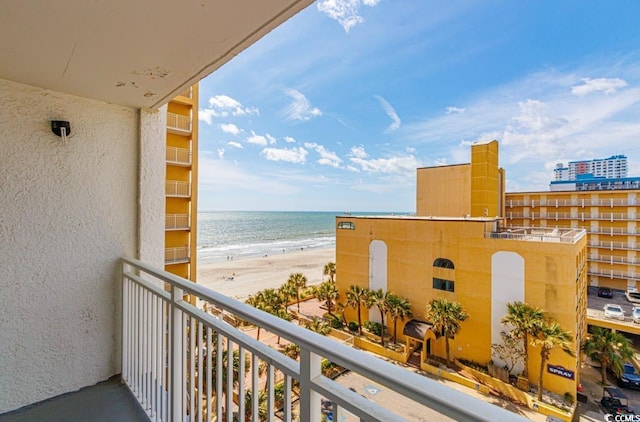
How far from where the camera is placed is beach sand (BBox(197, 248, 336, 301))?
15.9 meters

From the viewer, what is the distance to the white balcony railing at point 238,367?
0.48 meters

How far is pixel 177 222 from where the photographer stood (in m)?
8.15

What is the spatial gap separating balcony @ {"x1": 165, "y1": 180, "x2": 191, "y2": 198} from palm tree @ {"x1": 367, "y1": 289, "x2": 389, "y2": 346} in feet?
24.1

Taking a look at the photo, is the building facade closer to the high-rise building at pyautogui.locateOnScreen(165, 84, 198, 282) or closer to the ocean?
the high-rise building at pyautogui.locateOnScreen(165, 84, 198, 282)

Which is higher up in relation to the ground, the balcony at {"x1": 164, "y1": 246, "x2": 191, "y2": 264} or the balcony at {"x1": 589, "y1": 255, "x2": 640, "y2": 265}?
the balcony at {"x1": 164, "y1": 246, "x2": 191, "y2": 264}

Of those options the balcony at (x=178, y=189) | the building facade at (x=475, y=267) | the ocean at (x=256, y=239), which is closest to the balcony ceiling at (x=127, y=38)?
the balcony at (x=178, y=189)

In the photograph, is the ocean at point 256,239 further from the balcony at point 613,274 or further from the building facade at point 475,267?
the balcony at point 613,274

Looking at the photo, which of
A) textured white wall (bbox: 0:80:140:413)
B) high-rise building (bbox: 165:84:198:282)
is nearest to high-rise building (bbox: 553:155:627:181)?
high-rise building (bbox: 165:84:198:282)

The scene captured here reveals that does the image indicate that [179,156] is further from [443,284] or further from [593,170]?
[593,170]

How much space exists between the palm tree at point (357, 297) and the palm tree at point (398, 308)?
1.05 m

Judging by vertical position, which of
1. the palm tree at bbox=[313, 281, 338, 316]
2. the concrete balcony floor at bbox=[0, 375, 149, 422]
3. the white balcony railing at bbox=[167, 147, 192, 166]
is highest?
the white balcony railing at bbox=[167, 147, 192, 166]

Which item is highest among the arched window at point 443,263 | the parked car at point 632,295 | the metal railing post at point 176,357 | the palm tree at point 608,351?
the metal railing post at point 176,357

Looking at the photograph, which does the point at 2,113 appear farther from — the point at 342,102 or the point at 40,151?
the point at 342,102

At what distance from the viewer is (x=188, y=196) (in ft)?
27.9
